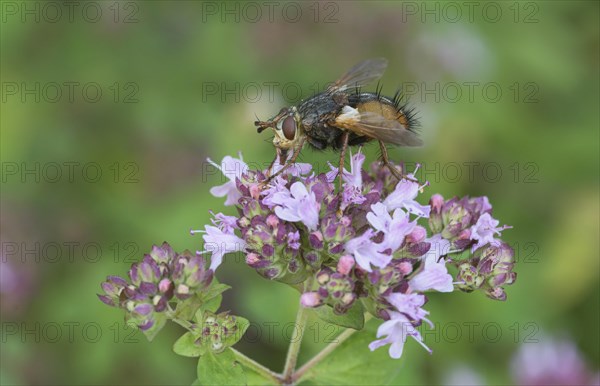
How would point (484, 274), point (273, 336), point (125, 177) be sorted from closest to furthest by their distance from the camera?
point (484, 274) < point (273, 336) < point (125, 177)

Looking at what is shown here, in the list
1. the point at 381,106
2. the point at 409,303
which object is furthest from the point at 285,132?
the point at 409,303

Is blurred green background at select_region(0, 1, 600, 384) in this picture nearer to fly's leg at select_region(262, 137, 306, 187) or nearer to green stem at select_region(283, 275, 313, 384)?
green stem at select_region(283, 275, 313, 384)

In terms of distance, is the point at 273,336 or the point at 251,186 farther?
the point at 273,336

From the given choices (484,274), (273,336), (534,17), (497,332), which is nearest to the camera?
(484,274)

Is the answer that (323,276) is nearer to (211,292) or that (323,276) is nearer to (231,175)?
(211,292)

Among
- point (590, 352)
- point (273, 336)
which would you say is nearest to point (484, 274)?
point (273, 336)

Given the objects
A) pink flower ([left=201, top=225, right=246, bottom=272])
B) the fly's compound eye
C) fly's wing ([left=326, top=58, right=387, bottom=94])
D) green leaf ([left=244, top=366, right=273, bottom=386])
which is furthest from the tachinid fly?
green leaf ([left=244, top=366, right=273, bottom=386])

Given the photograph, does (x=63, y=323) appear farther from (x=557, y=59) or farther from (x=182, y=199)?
(x=557, y=59)

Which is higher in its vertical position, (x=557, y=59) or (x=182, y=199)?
(x=557, y=59)
